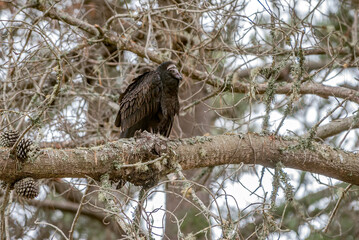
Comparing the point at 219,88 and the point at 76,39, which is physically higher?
the point at 76,39

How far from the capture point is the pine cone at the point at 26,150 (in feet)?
8.27

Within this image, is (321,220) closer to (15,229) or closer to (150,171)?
(150,171)

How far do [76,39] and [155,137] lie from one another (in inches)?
74.0

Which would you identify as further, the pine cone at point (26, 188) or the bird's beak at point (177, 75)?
the bird's beak at point (177, 75)

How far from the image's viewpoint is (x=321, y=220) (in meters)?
4.62

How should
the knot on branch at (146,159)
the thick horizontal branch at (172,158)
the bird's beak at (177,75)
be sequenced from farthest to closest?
the bird's beak at (177,75)
the knot on branch at (146,159)
the thick horizontal branch at (172,158)

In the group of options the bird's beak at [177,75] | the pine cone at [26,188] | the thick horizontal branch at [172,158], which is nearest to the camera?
the pine cone at [26,188]

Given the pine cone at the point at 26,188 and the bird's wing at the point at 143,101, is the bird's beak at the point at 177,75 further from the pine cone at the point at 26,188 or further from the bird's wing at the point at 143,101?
the pine cone at the point at 26,188

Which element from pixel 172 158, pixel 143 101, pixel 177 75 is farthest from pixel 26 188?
pixel 177 75

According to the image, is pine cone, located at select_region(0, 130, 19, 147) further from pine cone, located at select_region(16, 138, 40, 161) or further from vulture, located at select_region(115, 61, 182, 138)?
vulture, located at select_region(115, 61, 182, 138)

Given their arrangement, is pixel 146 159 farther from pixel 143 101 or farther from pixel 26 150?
pixel 143 101

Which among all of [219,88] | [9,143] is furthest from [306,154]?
[9,143]

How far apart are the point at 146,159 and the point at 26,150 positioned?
823 mm

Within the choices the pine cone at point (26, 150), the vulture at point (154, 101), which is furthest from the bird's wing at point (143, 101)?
the pine cone at point (26, 150)
